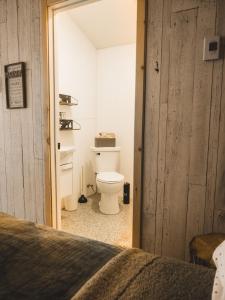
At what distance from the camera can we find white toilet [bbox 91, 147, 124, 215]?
303 cm

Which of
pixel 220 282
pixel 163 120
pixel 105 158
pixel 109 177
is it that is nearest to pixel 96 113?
pixel 105 158

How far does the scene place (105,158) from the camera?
3.52m

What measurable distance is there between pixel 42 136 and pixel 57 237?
1.31 m

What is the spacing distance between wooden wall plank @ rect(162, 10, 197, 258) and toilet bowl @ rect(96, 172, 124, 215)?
1376 millimetres

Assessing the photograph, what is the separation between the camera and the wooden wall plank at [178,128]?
1.51m

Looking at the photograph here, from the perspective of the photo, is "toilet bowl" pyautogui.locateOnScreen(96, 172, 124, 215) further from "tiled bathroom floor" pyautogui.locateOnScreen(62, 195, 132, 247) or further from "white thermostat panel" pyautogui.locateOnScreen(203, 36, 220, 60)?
"white thermostat panel" pyautogui.locateOnScreen(203, 36, 220, 60)

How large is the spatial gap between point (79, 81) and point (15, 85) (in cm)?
131

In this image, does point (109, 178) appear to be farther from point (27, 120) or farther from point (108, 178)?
point (27, 120)

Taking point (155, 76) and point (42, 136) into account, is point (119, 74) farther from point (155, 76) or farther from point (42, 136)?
point (155, 76)

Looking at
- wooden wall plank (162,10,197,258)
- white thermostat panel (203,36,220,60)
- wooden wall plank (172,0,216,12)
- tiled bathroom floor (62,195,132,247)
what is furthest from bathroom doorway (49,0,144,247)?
white thermostat panel (203,36,220,60)

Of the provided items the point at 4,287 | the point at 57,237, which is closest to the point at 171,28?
the point at 57,237

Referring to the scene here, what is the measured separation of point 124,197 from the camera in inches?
141

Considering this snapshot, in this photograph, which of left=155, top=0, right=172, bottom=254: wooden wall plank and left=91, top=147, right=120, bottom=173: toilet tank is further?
left=91, top=147, right=120, bottom=173: toilet tank

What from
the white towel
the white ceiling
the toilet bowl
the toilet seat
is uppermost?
the white ceiling
